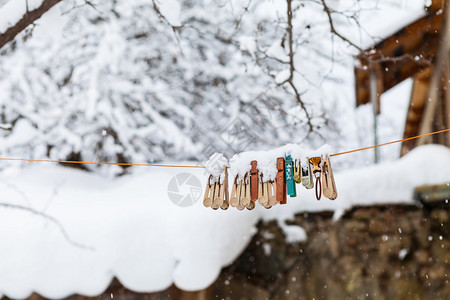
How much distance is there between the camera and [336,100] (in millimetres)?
4586

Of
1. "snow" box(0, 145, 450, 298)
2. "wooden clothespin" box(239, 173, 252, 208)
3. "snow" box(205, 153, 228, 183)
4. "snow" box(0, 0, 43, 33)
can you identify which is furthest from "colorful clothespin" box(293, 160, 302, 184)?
"snow" box(0, 0, 43, 33)

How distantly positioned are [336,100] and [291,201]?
1.70 meters

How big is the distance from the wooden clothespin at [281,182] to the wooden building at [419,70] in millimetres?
2125

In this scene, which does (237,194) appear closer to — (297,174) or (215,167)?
(215,167)

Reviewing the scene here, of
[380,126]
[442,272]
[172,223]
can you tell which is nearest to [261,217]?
[172,223]

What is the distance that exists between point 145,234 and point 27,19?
1905mm

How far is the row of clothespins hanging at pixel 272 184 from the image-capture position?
183cm

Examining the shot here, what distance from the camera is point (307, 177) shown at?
6.10 feet

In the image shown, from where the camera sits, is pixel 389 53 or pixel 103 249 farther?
pixel 389 53

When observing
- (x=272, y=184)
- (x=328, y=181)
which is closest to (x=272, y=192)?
(x=272, y=184)

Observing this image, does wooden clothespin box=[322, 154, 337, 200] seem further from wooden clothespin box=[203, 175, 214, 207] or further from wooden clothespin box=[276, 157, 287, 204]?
wooden clothespin box=[203, 175, 214, 207]

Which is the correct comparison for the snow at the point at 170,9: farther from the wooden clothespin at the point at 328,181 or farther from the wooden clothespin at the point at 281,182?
the wooden clothespin at the point at 328,181

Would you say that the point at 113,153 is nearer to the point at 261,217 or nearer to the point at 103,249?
the point at 103,249

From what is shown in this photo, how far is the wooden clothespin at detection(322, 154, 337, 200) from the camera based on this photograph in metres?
1.73
